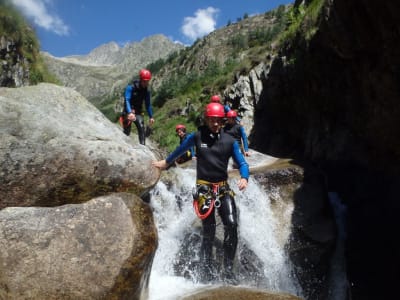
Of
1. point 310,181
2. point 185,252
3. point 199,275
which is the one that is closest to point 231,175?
point 310,181

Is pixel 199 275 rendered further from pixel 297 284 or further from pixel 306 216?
pixel 306 216

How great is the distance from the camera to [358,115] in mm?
14992

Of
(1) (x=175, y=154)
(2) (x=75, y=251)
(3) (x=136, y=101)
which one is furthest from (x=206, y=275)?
(3) (x=136, y=101)

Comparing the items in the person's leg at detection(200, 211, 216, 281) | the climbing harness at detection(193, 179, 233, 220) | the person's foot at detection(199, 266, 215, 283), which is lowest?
the person's foot at detection(199, 266, 215, 283)

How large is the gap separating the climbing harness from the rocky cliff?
6857mm

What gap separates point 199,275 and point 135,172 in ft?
11.1

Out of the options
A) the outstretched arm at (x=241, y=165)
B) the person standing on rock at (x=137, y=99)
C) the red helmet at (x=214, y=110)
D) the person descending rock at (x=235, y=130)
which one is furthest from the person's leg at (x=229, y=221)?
the person descending rock at (x=235, y=130)

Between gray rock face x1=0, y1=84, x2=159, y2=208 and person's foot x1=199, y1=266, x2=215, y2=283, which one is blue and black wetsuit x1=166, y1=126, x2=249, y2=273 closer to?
gray rock face x1=0, y1=84, x2=159, y2=208

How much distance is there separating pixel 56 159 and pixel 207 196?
3.05m

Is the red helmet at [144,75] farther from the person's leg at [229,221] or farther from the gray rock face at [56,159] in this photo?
the person's leg at [229,221]

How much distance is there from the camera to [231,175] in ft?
43.7

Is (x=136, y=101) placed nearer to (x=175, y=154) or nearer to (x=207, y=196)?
(x=175, y=154)

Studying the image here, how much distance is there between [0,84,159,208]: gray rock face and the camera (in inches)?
262

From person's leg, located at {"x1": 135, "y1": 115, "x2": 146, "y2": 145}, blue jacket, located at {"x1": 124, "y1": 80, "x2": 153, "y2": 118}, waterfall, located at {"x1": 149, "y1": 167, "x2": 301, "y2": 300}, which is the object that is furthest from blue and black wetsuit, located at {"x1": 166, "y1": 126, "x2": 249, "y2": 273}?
person's leg, located at {"x1": 135, "y1": 115, "x2": 146, "y2": 145}
